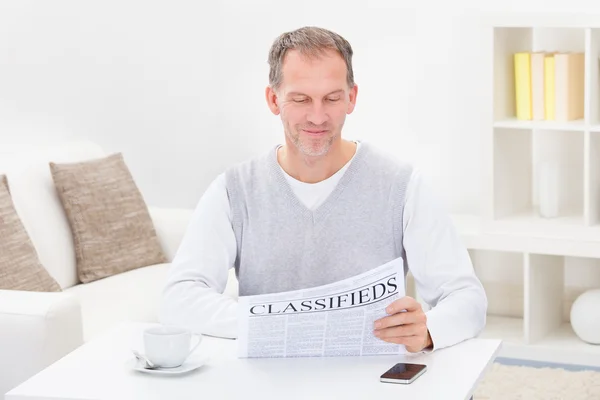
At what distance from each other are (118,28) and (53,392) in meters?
3.11

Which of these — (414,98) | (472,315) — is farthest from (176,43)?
(472,315)

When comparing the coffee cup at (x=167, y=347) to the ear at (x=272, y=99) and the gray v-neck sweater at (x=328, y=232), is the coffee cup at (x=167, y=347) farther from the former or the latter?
the ear at (x=272, y=99)

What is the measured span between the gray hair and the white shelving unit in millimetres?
1681

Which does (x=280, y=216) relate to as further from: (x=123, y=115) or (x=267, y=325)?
(x=123, y=115)

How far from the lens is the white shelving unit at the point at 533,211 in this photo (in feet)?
12.3

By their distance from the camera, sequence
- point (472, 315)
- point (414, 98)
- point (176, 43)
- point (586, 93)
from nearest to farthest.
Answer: point (472, 315), point (586, 93), point (414, 98), point (176, 43)

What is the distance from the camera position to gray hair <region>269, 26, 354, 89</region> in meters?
2.21

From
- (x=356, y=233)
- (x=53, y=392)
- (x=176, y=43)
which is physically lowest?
(x=53, y=392)

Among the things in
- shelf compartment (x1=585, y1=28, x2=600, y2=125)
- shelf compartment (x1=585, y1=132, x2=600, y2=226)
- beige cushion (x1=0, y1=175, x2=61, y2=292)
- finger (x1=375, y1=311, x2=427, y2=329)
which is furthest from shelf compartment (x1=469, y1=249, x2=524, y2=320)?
finger (x1=375, y1=311, x2=427, y2=329)

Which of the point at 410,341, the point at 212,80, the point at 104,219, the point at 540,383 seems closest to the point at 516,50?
the point at 540,383

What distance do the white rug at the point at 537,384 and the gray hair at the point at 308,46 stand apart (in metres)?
1.54

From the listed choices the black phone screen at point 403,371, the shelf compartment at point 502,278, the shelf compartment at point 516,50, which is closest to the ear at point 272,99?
the black phone screen at point 403,371

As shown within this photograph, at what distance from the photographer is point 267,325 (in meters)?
1.85

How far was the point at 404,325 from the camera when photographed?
1886 mm
